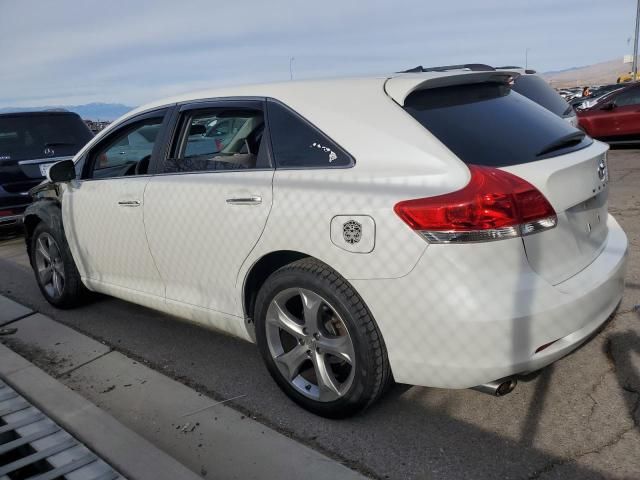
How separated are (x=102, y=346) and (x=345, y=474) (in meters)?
2.37

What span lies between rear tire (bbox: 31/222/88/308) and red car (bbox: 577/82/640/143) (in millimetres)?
10981

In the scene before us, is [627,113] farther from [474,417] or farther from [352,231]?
[352,231]

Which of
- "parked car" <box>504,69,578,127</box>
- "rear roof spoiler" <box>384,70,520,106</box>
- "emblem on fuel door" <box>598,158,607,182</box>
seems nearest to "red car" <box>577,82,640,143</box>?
"parked car" <box>504,69,578,127</box>

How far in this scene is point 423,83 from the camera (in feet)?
9.29

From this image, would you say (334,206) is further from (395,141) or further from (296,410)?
(296,410)

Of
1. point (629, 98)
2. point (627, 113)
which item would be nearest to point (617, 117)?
point (627, 113)

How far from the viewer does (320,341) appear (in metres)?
2.90

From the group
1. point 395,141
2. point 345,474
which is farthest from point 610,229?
point 345,474

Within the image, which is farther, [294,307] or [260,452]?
[294,307]

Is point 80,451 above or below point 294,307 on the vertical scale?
below

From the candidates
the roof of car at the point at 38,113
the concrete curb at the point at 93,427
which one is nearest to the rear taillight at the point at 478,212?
the concrete curb at the point at 93,427

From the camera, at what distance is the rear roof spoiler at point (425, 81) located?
2.80 metres

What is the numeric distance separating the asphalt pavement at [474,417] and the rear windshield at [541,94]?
3.51 meters

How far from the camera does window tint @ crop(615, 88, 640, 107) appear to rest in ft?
40.2
